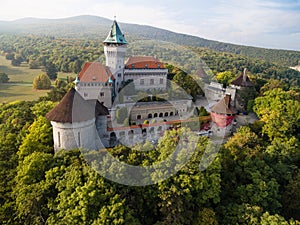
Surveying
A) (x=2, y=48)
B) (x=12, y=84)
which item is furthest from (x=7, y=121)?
(x=2, y=48)

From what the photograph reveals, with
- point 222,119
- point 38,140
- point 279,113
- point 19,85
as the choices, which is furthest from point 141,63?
point 19,85

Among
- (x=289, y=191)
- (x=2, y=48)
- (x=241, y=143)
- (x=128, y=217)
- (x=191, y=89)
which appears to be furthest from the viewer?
(x=2, y=48)

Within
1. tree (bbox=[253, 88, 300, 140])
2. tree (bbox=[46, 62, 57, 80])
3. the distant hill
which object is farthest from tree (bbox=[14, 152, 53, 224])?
the distant hill

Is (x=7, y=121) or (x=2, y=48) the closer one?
(x=7, y=121)

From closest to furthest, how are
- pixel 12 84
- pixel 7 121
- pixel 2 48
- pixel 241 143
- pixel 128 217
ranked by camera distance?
pixel 128 217
pixel 241 143
pixel 7 121
pixel 12 84
pixel 2 48

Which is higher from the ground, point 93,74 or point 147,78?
point 93,74

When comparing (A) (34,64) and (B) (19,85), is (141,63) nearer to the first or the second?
(B) (19,85)

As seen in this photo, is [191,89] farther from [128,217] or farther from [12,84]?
[12,84]
